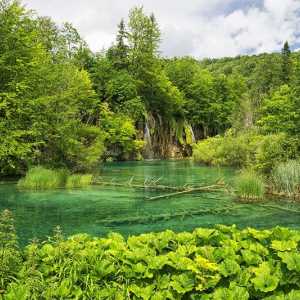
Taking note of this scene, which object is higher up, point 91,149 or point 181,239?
point 91,149

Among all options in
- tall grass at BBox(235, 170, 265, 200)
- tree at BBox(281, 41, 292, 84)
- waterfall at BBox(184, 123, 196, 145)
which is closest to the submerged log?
tall grass at BBox(235, 170, 265, 200)

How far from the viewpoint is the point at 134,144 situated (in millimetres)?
42188

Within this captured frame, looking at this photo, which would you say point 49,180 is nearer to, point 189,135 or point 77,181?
point 77,181

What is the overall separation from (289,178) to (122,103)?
101 ft

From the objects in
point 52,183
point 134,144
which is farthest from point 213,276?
point 134,144

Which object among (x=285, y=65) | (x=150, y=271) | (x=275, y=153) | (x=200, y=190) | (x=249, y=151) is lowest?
(x=200, y=190)

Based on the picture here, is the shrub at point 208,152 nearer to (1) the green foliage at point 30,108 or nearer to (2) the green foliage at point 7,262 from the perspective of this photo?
(1) the green foliage at point 30,108

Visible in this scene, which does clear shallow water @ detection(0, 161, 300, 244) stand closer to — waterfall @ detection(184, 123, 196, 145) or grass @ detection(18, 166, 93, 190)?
grass @ detection(18, 166, 93, 190)

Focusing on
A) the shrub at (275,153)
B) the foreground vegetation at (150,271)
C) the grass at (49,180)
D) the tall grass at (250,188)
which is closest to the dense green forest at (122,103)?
the shrub at (275,153)

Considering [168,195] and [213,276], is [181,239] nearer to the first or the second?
[213,276]

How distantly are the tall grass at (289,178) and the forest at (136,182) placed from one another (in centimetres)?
5

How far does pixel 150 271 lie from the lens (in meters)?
3.98

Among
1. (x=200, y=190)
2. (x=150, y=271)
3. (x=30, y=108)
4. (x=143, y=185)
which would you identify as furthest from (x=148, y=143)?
(x=150, y=271)

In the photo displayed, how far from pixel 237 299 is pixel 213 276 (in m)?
0.35
